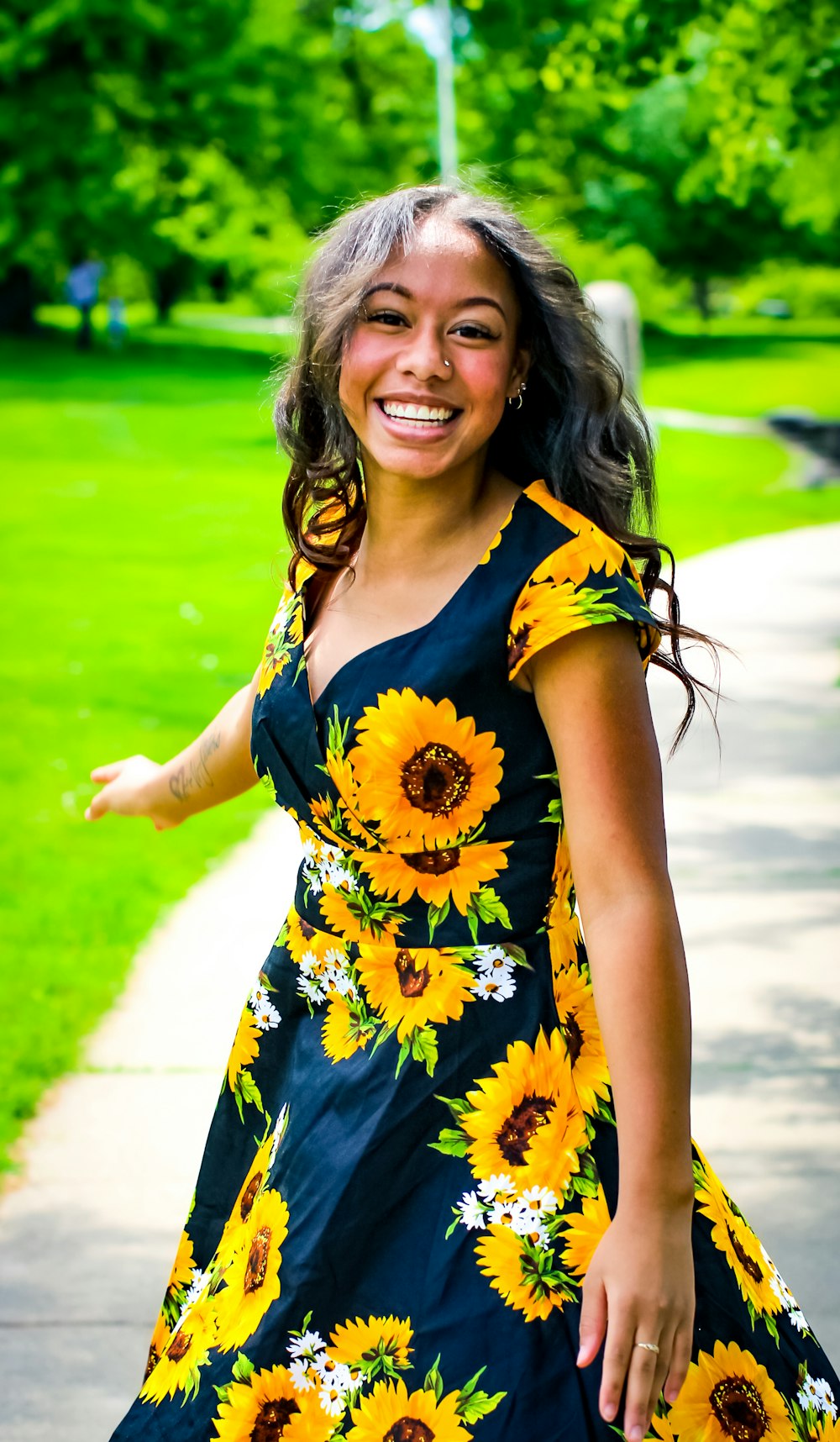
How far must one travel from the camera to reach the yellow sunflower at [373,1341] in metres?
1.83

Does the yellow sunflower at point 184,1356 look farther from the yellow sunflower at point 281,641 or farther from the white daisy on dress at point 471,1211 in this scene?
the yellow sunflower at point 281,641

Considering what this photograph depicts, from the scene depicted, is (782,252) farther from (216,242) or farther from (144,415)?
(144,415)

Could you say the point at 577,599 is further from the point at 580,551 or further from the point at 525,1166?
the point at 525,1166

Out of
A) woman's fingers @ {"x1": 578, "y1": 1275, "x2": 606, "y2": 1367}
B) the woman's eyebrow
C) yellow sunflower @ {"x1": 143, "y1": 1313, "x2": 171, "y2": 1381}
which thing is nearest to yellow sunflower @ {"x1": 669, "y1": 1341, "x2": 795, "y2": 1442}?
woman's fingers @ {"x1": 578, "y1": 1275, "x2": 606, "y2": 1367}

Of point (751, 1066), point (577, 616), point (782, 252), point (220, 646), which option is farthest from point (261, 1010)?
point (782, 252)

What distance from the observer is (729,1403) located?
183cm

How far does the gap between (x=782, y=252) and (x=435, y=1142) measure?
49.7 metres

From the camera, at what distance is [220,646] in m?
10.4

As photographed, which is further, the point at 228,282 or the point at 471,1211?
the point at 228,282

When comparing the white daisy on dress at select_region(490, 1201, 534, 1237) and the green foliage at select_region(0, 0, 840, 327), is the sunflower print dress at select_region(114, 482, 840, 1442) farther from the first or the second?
the green foliage at select_region(0, 0, 840, 327)

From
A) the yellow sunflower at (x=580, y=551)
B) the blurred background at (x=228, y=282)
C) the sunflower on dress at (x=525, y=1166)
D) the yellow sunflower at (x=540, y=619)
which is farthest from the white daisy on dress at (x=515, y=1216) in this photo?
the blurred background at (x=228, y=282)

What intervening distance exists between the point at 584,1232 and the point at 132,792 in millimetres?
1153

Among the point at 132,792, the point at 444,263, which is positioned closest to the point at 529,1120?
the point at 444,263

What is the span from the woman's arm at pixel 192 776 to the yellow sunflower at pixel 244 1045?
38cm
